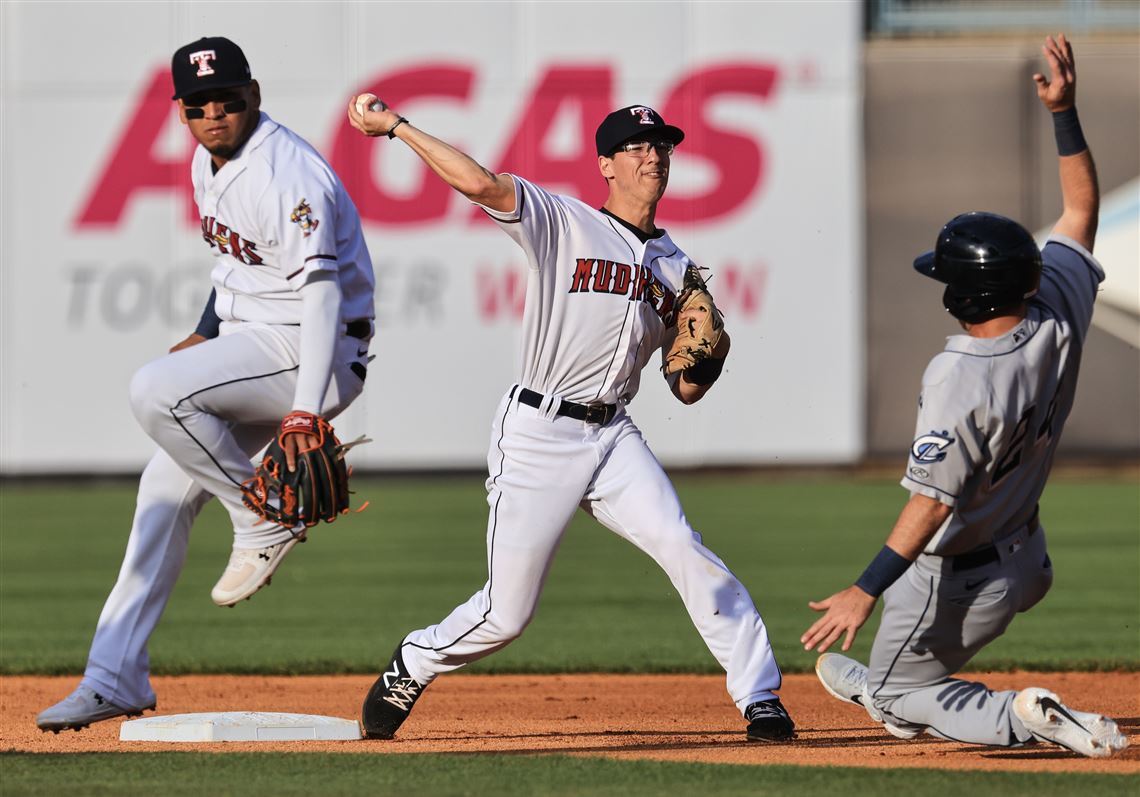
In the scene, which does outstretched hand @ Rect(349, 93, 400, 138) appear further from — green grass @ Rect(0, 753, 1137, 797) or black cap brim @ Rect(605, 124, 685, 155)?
green grass @ Rect(0, 753, 1137, 797)

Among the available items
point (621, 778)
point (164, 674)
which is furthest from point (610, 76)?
point (621, 778)

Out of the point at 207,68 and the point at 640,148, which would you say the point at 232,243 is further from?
the point at 640,148

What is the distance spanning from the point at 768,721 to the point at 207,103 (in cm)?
249

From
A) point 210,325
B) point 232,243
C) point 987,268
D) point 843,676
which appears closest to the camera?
point 987,268

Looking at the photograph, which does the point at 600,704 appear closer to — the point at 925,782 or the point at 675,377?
the point at 675,377

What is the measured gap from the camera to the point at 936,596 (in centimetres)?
476

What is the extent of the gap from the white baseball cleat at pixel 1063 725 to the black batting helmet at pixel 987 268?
3.30 feet

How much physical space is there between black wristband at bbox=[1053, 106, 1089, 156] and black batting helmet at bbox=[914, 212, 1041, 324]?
0.50 m

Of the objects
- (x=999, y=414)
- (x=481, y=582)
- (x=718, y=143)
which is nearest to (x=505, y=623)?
(x=999, y=414)

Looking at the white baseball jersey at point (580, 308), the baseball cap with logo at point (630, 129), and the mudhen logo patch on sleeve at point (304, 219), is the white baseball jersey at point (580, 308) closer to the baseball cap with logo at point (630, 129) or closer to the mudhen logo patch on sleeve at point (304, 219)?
the baseball cap with logo at point (630, 129)

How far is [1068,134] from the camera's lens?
499 centimetres

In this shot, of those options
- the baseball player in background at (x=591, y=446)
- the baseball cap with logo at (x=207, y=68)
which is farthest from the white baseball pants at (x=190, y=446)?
the baseball cap with logo at (x=207, y=68)

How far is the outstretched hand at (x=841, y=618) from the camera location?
168 inches

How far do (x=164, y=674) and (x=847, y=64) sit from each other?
38.5 feet
